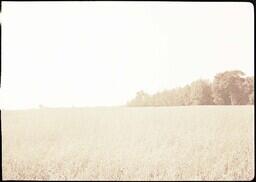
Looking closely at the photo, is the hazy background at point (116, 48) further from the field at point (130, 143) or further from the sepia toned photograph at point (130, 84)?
the field at point (130, 143)

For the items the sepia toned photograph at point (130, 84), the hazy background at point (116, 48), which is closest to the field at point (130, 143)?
the sepia toned photograph at point (130, 84)

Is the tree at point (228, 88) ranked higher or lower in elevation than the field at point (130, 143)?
higher

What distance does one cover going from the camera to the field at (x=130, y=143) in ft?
11.8

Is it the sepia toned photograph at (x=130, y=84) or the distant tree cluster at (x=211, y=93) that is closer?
the sepia toned photograph at (x=130, y=84)

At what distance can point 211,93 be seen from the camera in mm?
3834

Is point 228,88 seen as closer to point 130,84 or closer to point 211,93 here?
point 211,93

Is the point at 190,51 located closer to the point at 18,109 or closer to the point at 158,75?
the point at 158,75

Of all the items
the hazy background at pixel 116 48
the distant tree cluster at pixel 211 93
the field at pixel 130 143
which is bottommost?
the field at pixel 130 143

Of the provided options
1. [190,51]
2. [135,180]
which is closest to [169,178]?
[135,180]

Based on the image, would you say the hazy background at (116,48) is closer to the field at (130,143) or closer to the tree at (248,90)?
the tree at (248,90)

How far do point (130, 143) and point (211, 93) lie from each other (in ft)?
3.23

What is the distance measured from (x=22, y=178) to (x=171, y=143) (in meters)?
1.49

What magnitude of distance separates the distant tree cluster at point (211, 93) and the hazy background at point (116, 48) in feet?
0.24

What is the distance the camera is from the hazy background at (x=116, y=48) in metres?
3.71
